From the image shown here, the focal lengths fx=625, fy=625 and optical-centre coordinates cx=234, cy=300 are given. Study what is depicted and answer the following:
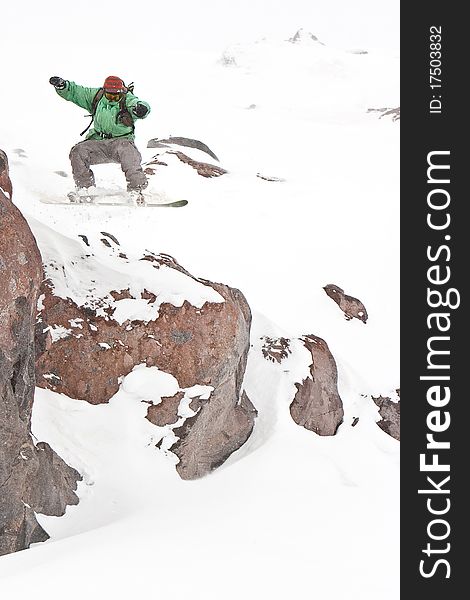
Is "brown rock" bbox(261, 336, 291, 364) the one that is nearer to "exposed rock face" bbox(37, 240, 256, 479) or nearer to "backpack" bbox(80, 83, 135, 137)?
"exposed rock face" bbox(37, 240, 256, 479)

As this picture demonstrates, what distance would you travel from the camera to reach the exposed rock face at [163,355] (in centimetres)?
553

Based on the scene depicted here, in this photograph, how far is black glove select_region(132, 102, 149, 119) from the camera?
319 inches

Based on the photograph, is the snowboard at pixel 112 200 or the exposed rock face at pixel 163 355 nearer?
the exposed rock face at pixel 163 355

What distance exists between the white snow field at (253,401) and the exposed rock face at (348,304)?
147mm

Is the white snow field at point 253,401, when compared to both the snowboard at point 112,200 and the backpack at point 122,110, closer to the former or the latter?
the snowboard at point 112,200

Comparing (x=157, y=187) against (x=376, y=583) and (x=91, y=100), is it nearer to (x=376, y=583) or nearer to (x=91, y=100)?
(x=91, y=100)

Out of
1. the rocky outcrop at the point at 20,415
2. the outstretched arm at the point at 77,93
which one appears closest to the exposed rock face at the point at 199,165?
the outstretched arm at the point at 77,93

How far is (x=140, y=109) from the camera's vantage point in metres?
8.12

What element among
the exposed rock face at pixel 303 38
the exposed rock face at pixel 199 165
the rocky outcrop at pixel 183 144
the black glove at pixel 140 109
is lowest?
the black glove at pixel 140 109

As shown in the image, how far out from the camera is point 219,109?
92.6 ft

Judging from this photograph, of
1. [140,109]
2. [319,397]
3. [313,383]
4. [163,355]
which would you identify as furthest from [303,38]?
[163,355]

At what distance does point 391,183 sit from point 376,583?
13.9 m

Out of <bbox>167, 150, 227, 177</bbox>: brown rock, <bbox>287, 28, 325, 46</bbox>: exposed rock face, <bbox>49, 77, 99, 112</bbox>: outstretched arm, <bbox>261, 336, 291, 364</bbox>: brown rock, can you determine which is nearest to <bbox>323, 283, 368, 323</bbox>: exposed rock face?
<bbox>261, 336, 291, 364</bbox>: brown rock

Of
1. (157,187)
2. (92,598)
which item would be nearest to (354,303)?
(157,187)
